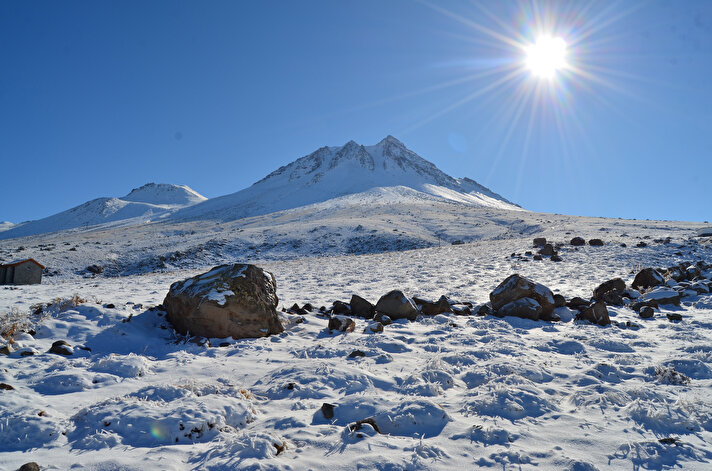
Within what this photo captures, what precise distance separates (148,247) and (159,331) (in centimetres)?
3151

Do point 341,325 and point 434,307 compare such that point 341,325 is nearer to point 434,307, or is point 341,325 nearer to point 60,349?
point 434,307

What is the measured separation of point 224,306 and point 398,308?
4.43 meters

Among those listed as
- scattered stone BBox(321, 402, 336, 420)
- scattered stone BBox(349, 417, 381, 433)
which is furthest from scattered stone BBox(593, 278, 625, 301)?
scattered stone BBox(321, 402, 336, 420)

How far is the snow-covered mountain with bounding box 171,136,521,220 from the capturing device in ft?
322

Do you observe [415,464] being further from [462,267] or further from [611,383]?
[462,267]

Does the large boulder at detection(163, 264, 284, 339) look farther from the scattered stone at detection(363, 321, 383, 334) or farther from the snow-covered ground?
the scattered stone at detection(363, 321, 383, 334)

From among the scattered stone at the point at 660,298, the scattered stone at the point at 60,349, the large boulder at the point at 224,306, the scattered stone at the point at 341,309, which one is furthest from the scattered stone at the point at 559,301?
the scattered stone at the point at 60,349

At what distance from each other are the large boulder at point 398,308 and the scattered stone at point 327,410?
17.3 ft

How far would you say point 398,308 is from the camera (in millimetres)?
9641

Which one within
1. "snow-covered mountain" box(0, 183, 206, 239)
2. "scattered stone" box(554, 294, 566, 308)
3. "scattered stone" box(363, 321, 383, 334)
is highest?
"snow-covered mountain" box(0, 183, 206, 239)

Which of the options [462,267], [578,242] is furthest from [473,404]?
[578,242]

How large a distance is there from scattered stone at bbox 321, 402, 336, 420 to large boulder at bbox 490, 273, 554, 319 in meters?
7.12

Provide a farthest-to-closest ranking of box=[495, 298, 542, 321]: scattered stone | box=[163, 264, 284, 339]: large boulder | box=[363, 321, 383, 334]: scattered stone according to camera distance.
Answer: box=[495, 298, 542, 321]: scattered stone → box=[363, 321, 383, 334]: scattered stone → box=[163, 264, 284, 339]: large boulder

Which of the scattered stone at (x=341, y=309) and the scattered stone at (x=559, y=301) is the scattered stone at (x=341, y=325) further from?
the scattered stone at (x=559, y=301)
